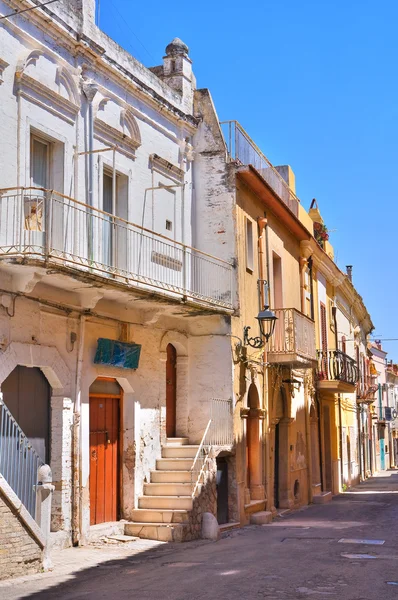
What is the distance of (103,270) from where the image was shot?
12.4m

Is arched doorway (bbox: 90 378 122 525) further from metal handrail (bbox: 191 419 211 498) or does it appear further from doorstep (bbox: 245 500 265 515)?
doorstep (bbox: 245 500 265 515)

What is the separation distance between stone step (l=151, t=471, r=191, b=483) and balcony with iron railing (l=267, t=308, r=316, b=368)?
190 inches

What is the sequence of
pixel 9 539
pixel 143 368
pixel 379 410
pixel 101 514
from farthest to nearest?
pixel 379 410, pixel 143 368, pixel 101 514, pixel 9 539

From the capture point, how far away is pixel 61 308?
13125 mm

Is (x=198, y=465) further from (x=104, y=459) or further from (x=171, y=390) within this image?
(x=171, y=390)

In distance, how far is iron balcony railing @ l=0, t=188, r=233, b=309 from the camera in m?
11.7

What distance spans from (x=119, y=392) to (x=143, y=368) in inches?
26.8

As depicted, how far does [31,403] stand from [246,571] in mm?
4225

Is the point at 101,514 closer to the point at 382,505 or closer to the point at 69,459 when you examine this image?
the point at 69,459

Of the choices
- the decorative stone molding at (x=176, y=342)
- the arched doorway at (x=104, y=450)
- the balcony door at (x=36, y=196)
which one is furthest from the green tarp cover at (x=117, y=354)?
the balcony door at (x=36, y=196)

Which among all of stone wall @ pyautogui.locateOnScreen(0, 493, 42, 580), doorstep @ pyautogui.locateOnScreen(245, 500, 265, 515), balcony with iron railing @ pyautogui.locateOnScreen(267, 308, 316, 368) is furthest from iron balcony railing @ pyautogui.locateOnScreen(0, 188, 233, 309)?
doorstep @ pyautogui.locateOnScreen(245, 500, 265, 515)

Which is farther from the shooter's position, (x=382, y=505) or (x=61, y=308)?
(x=382, y=505)

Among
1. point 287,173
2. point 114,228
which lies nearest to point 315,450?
point 287,173

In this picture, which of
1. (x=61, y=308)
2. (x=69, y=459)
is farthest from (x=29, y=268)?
(x=69, y=459)
